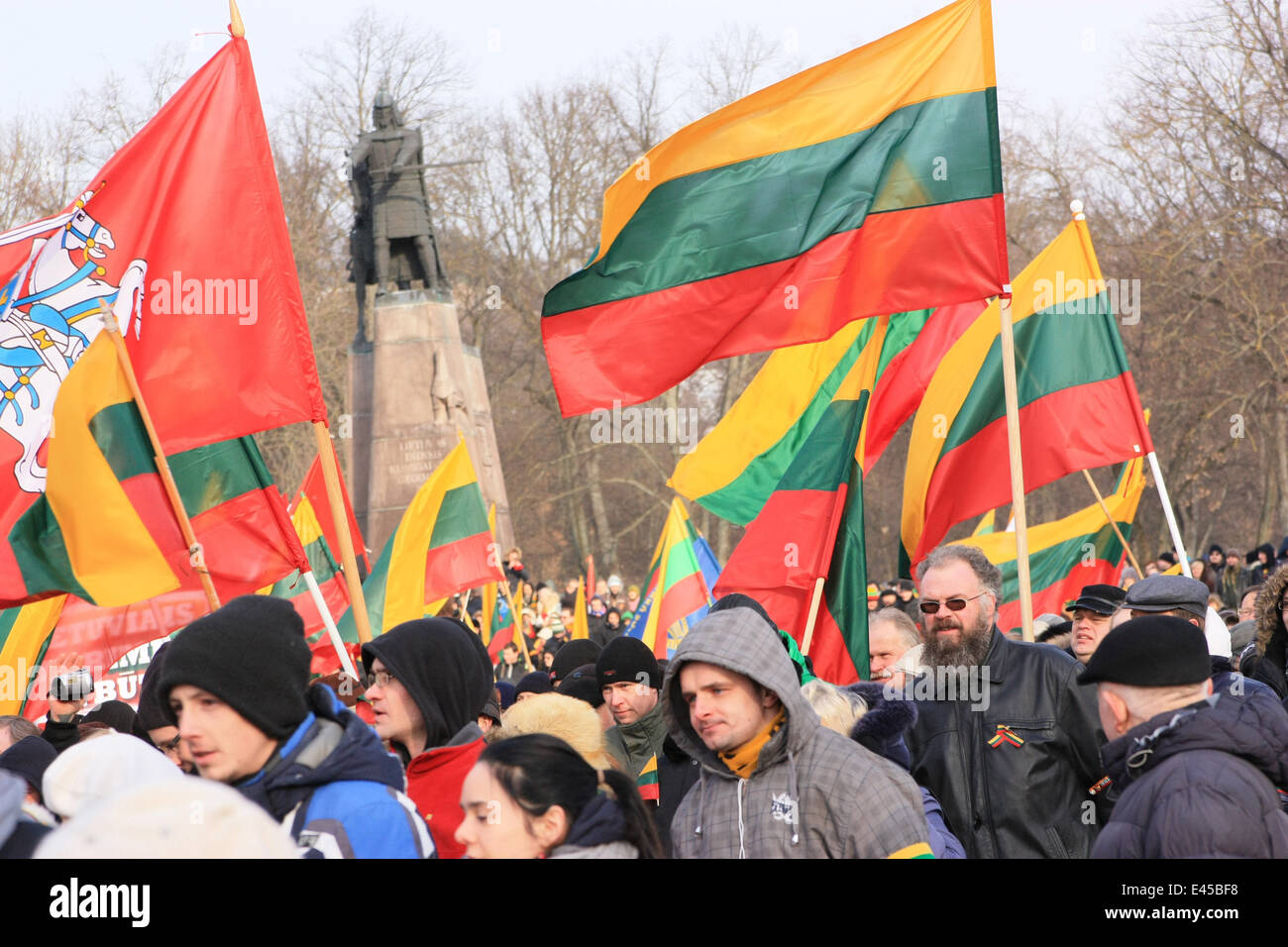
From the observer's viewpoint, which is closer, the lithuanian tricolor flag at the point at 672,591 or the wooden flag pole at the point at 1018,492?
the wooden flag pole at the point at 1018,492

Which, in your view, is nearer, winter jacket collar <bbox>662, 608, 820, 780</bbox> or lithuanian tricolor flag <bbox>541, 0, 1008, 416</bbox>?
winter jacket collar <bbox>662, 608, 820, 780</bbox>

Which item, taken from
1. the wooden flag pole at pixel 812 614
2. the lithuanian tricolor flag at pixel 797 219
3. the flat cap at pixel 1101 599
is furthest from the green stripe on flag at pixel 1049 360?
the lithuanian tricolor flag at pixel 797 219

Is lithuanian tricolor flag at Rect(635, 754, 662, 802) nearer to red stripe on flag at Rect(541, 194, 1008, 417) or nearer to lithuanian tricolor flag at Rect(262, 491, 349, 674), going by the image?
red stripe on flag at Rect(541, 194, 1008, 417)

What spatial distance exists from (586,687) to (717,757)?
8.55ft

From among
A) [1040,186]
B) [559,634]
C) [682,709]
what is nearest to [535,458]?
[1040,186]

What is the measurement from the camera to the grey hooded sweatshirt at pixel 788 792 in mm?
3361

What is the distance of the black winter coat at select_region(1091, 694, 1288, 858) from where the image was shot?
300cm

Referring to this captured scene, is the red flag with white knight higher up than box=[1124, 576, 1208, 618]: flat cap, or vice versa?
the red flag with white knight

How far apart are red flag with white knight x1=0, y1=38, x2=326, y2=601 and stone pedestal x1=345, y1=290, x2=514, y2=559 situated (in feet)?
54.8

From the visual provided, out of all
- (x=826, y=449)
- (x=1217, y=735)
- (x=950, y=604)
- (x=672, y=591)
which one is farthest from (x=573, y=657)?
(x=1217, y=735)

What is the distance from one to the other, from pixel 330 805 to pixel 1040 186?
3507cm

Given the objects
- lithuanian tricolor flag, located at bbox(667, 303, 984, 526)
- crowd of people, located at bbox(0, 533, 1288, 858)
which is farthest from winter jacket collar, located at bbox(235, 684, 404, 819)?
lithuanian tricolor flag, located at bbox(667, 303, 984, 526)

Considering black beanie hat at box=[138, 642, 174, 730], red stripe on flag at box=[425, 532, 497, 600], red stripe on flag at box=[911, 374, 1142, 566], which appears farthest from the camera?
red stripe on flag at box=[425, 532, 497, 600]

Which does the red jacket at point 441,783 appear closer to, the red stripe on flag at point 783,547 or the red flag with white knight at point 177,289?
the red flag with white knight at point 177,289
